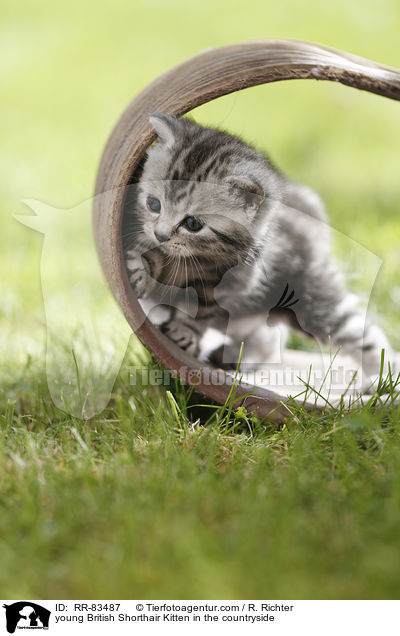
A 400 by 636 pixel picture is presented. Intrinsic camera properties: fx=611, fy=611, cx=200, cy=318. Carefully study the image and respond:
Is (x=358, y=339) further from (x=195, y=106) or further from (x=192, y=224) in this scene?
(x=195, y=106)

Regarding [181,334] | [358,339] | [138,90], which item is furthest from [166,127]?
[138,90]

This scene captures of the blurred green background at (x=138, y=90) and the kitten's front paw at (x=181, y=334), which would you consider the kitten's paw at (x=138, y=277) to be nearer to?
the kitten's front paw at (x=181, y=334)

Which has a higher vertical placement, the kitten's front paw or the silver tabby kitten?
the silver tabby kitten

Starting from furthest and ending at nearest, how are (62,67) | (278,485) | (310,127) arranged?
(62,67) < (310,127) < (278,485)

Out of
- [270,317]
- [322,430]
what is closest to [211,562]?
[322,430]

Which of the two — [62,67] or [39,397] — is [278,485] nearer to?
[39,397]

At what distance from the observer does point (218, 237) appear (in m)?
1.84

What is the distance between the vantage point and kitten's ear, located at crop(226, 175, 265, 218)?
1.75 m

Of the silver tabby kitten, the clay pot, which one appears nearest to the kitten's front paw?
the silver tabby kitten

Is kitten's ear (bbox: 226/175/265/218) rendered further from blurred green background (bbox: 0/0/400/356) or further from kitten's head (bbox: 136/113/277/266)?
blurred green background (bbox: 0/0/400/356)

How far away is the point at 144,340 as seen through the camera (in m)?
1.77

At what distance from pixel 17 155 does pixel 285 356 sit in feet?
12.3

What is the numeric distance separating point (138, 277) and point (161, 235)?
0.50ft
